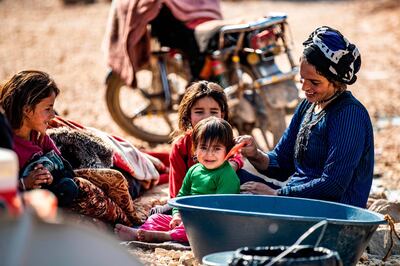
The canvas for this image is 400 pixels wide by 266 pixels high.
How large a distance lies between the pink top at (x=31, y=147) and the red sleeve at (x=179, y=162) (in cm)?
73

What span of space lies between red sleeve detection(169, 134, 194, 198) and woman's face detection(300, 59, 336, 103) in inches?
35.6

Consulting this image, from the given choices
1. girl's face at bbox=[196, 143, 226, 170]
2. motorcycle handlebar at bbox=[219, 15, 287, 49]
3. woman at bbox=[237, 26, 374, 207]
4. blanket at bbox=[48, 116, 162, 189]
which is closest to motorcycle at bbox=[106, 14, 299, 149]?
motorcycle handlebar at bbox=[219, 15, 287, 49]

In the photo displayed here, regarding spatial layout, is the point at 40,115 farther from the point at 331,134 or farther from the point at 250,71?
the point at 250,71

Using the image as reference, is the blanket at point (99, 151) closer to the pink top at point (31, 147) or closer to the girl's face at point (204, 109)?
the pink top at point (31, 147)

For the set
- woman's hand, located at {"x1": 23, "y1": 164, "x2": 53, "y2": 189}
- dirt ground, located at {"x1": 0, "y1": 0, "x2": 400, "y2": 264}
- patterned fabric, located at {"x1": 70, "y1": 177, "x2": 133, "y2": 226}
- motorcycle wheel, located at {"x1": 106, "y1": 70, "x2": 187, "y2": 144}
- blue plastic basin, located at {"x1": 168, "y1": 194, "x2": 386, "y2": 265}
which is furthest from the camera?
dirt ground, located at {"x1": 0, "y1": 0, "x2": 400, "y2": 264}

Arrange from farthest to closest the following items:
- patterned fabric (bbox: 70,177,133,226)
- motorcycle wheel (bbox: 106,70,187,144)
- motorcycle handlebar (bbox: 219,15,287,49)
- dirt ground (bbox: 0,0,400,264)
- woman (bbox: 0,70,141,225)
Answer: dirt ground (bbox: 0,0,400,264) < motorcycle wheel (bbox: 106,70,187,144) < motorcycle handlebar (bbox: 219,15,287,49) < patterned fabric (bbox: 70,177,133,226) < woman (bbox: 0,70,141,225)

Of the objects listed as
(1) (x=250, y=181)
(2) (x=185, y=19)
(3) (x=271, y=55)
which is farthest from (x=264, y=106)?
(1) (x=250, y=181)

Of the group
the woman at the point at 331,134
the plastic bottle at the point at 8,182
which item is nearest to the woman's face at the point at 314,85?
the woman at the point at 331,134

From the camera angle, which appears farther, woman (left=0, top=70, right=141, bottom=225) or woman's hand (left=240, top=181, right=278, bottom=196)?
woman's hand (left=240, top=181, right=278, bottom=196)

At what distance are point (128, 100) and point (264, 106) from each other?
14.8 feet

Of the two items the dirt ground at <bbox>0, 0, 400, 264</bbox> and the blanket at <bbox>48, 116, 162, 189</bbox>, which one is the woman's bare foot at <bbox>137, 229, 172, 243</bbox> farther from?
the dirt ground at <bbox>0, 0, 400, 264</bbox>

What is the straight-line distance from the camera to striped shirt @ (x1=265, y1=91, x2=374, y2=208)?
18.4ft

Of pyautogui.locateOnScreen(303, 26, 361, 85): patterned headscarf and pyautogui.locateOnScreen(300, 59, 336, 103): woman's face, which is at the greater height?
pyautogui.locateOnScreen(303, 26, 361, 85): patterned headscarf

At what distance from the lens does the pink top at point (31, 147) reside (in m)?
5.80
